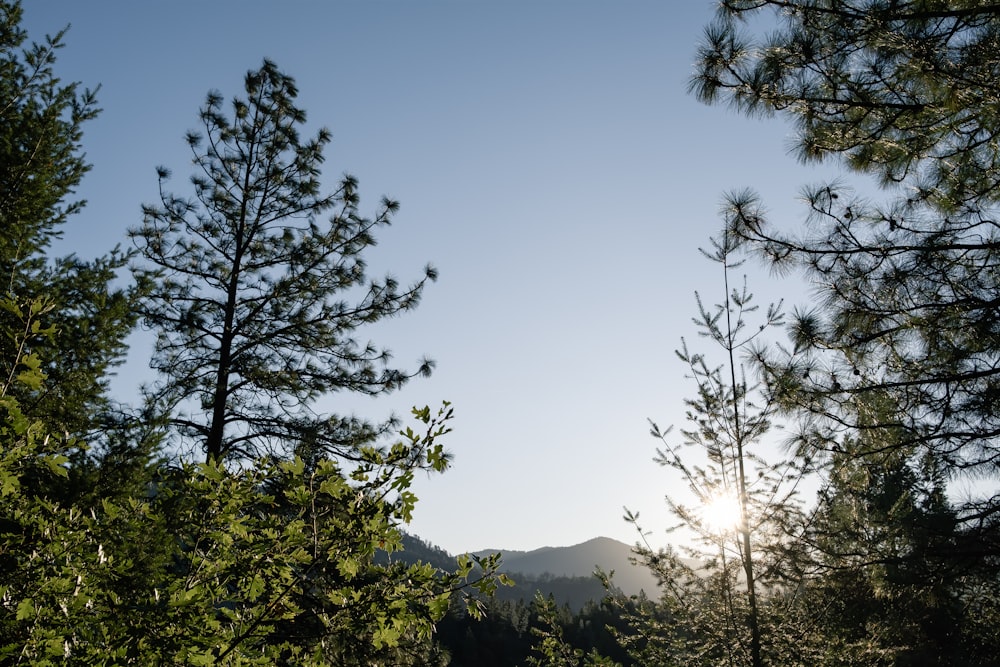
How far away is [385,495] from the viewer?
271cm

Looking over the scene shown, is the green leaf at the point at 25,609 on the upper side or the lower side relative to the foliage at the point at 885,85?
lower

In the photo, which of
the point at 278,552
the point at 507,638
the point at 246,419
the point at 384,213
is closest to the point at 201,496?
the point at 278,552

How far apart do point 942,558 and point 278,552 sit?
18.7 feet

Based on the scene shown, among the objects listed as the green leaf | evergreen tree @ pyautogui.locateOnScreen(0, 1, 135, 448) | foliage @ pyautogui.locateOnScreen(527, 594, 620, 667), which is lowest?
foliage @ pyautogui.locateOnScreen(527, 594, 620, 667)

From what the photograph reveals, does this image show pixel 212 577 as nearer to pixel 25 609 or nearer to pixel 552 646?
pixel 25 609

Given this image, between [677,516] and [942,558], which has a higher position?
[677,516]

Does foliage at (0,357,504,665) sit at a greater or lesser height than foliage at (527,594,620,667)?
greater

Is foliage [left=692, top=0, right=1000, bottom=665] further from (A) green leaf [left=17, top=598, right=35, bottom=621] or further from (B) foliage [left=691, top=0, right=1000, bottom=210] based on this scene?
(A) green leaf [left=17, top=598, right=35, bottom=621]

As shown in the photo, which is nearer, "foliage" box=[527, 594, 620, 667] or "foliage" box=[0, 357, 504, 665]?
"foliage" box=[0, 357, 504, 665]

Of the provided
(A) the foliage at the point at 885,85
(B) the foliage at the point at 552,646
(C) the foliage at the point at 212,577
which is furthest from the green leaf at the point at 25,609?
(A) the foliage at the point at 885,85

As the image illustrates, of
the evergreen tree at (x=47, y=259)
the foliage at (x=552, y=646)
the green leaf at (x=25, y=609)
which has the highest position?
the evergreen tree at (x=47, y=259)

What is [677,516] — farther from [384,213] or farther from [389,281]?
[384,213]

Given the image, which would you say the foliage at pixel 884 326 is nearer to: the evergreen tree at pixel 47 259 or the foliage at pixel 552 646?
the foliage at pixel 552 646

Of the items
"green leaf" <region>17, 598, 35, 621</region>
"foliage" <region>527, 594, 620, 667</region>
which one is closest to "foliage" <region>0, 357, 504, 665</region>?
"green leaf" <region>17, 598, 35, 621</region>
